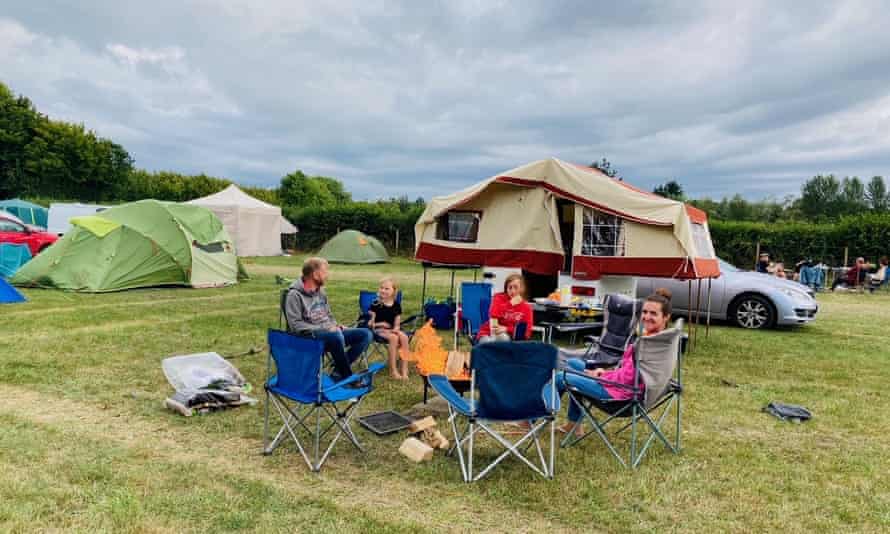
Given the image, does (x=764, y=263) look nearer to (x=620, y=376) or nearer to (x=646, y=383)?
(x=620, y=376)

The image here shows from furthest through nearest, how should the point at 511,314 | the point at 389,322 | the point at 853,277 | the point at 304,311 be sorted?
the point at 853,277
the point at 389,322
the point at 511,314
the point at 304,311

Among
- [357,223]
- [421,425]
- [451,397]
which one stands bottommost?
[421,425]

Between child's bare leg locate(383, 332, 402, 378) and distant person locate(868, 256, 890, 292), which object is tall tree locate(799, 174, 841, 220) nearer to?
distant person locate(868, 256, 890, 292)

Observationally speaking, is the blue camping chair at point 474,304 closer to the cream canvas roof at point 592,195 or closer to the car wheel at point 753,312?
the cream canvas roof at point 592,195

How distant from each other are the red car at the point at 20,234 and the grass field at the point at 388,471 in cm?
947

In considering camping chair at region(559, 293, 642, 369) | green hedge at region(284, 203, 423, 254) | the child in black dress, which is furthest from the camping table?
green hedge at region(284, 203, 423, 254)

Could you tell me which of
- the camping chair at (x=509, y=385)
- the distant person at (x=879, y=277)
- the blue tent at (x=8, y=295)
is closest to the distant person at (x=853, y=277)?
the distant person at (x=879, y=277)

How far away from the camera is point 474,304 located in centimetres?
679

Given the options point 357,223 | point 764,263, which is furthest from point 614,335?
point 357,223

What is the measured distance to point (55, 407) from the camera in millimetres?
4062

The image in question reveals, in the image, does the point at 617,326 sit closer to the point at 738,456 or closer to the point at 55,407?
the point at 738,456

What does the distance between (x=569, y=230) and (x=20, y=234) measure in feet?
42.8

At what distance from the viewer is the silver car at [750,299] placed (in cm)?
841

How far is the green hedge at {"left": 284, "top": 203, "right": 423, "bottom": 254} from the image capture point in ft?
75.2
